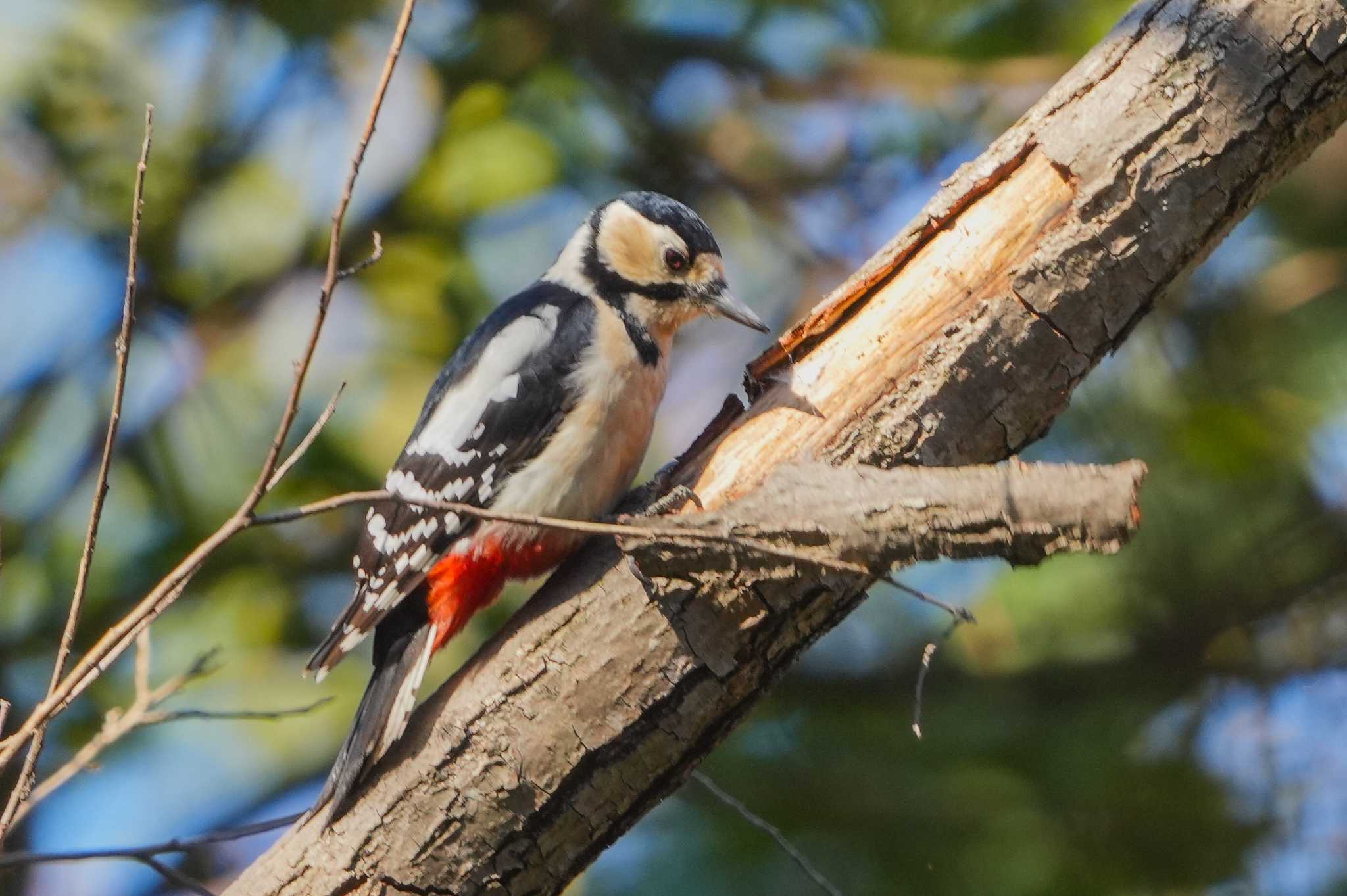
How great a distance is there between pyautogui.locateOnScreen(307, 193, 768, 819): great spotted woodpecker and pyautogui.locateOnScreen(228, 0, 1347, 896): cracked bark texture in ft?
1.13

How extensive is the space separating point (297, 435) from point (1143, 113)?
8.40 ft

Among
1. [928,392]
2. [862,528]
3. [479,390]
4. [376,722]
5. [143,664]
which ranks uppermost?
[479,390]

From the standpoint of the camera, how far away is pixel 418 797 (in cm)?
211

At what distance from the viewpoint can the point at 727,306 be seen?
2.89 metres

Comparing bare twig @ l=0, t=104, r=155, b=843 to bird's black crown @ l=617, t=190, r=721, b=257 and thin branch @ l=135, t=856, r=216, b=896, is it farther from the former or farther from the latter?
bird's black crown @ l=617, t=190, r=721, b=257

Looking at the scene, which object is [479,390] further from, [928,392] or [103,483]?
[103,483]

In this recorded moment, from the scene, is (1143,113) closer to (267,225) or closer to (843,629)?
(843,629)

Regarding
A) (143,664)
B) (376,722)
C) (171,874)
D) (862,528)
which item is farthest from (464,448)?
(862,528)

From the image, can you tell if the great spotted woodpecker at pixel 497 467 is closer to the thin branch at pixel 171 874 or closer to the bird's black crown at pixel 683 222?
the bird's black crown at pixel 683 222

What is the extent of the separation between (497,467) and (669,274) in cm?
63

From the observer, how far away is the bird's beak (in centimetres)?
289

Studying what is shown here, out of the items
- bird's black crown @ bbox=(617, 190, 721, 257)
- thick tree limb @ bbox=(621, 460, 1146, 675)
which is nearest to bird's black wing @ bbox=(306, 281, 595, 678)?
bird's black crown @ bbox=(617, 190, 721, 257)

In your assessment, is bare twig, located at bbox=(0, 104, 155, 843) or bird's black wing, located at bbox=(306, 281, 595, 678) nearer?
bare twig, located at bbox=(0, 104, 155, 843)

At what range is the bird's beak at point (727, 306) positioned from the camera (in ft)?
9.48
